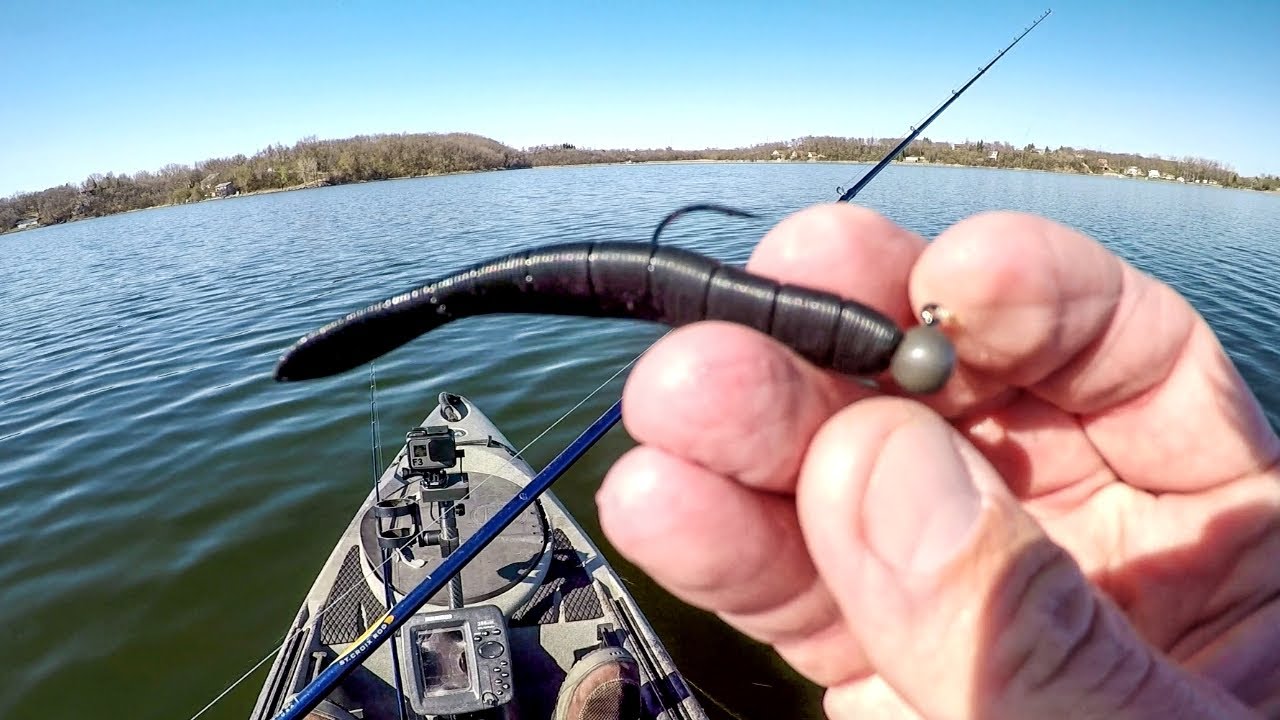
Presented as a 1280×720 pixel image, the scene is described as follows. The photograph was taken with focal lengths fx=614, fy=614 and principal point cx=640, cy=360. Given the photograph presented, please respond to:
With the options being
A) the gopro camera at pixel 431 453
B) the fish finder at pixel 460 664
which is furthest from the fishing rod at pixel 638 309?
the gopro camera at pixel 431 453

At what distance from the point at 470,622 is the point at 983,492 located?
5.81 meters

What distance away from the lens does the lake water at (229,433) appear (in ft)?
29.3

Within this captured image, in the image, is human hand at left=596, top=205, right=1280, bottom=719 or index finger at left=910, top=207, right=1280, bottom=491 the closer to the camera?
human hand at left=596, top=205, right=1280, bottom=719

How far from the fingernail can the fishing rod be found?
415 mm

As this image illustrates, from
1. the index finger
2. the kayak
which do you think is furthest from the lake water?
the kayak

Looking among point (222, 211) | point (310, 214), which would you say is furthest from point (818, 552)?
point (222, 211)

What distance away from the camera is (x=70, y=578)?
1027 cm

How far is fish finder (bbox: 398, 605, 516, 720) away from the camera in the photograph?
18.8 ft

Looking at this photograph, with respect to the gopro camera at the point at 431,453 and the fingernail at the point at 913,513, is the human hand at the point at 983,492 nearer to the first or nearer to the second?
the fingernail at the point at 913,513

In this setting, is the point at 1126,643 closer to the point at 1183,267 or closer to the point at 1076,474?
the point at 1076,474

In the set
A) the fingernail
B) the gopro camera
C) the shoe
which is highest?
the fingernail

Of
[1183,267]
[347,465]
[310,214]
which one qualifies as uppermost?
[310,214]

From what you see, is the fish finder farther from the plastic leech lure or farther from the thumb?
the thumb

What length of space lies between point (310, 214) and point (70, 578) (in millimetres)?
51400
